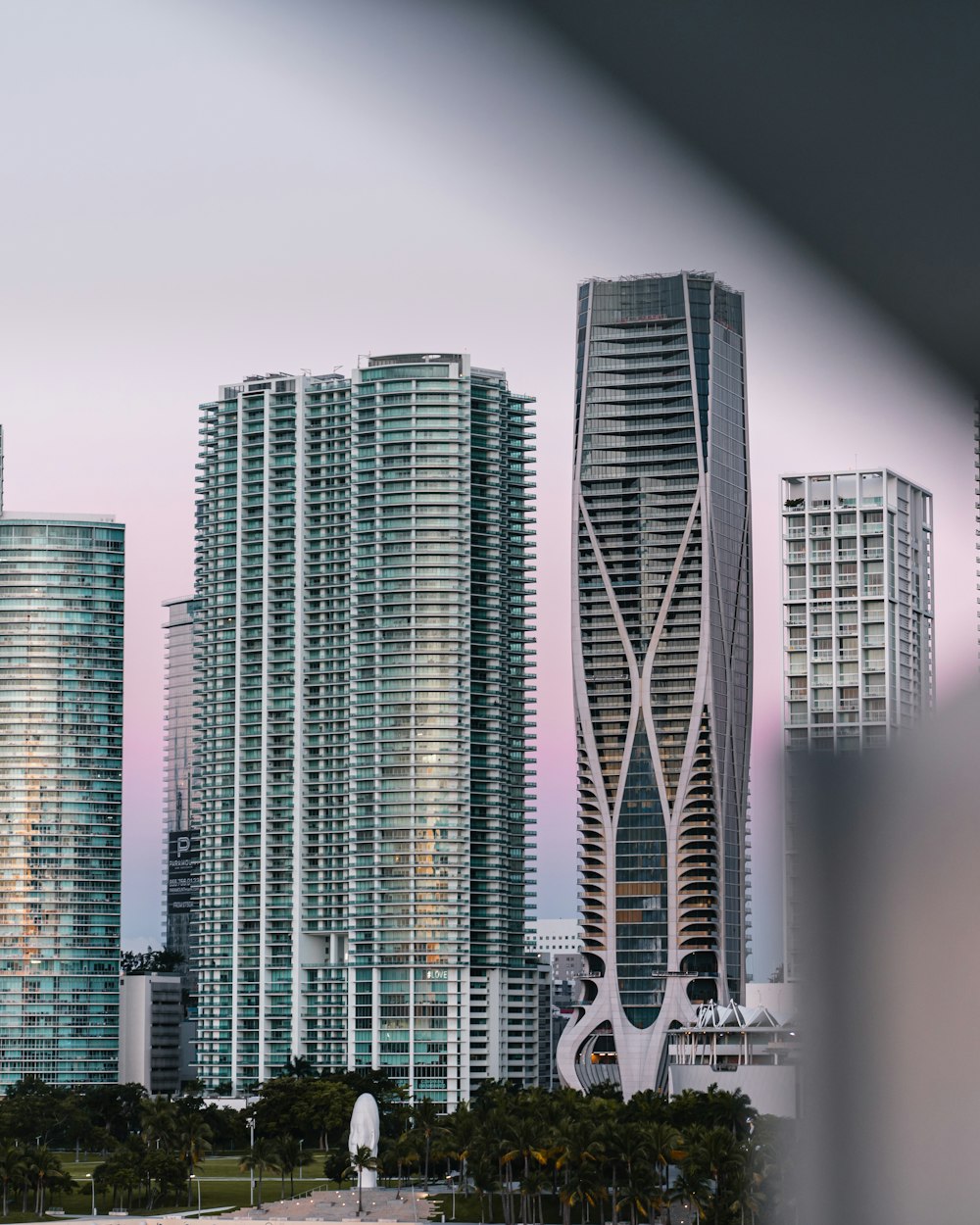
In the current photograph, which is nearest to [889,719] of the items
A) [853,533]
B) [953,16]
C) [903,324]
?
[903,324]

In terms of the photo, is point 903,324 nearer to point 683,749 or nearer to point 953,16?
point 953,16

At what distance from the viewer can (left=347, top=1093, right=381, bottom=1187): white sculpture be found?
52.3m

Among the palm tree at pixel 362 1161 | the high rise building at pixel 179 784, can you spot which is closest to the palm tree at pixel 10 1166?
the palm tree at pixel 362 1161

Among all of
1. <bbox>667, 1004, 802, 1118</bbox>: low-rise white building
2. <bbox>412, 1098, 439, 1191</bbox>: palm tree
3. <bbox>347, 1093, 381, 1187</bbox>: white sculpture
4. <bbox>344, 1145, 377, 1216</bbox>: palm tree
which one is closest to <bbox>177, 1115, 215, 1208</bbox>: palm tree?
<bbox>344, 1145, 377, 1216</bbox>: palm tree

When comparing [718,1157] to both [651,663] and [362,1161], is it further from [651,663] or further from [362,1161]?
[651,663]

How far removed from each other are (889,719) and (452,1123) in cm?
5215

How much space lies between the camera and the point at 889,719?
1.29 metres

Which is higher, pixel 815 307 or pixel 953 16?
pixel 953 16

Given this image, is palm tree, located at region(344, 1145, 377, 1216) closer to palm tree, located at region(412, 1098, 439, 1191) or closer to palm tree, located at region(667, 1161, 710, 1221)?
palm tree, located at region(412, 1098, 439, 1191)

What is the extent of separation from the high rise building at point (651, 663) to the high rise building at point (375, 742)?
3.00m

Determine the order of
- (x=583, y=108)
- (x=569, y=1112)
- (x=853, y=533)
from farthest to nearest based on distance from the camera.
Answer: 1. (x=853, y=533)
2. (x=569, y=1112)
3. (x=583, y=108)

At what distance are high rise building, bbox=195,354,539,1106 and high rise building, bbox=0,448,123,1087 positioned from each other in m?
5.67

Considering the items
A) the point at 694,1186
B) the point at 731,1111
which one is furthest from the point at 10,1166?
the point at 694,1186

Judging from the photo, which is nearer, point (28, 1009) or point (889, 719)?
point (889, 719)
